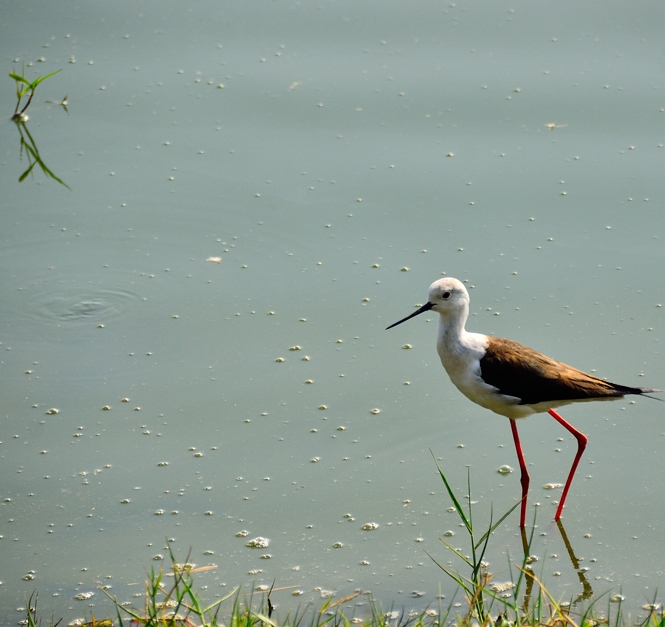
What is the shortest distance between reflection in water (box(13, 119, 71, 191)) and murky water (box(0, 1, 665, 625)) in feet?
0.17

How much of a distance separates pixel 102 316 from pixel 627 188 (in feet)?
10.7

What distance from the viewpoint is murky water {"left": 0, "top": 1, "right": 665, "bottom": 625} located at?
13.4ft

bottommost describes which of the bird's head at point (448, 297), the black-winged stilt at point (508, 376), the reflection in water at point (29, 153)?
the black-winged stilt at point (508, 376)

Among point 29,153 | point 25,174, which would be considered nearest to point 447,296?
point 25,174

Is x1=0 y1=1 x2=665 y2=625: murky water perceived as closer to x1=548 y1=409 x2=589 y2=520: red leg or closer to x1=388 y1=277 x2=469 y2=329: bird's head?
x1=548 y1=409 x2=589 y2=520: red leg

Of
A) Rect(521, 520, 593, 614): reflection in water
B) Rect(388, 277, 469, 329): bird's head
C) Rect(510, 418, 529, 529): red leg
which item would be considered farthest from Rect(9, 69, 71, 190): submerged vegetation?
Rect(521, 520, 593, 614): reflection in water

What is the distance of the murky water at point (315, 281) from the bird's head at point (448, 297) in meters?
0.62

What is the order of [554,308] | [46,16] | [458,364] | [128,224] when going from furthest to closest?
[46,16]
[128,224]
[554,308]
[458,364]

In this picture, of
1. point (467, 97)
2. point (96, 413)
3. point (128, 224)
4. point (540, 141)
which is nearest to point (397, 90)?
point (467, 97)

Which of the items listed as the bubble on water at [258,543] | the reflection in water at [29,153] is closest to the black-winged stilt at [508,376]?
the bubble on water at [258,543]

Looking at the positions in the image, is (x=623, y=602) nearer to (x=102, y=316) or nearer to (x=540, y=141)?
(x=102, y=316)

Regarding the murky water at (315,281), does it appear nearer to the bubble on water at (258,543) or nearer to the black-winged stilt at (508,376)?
the bubble on water at (258,543)

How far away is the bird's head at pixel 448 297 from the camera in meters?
4.29

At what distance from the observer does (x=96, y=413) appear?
15.3 ft
